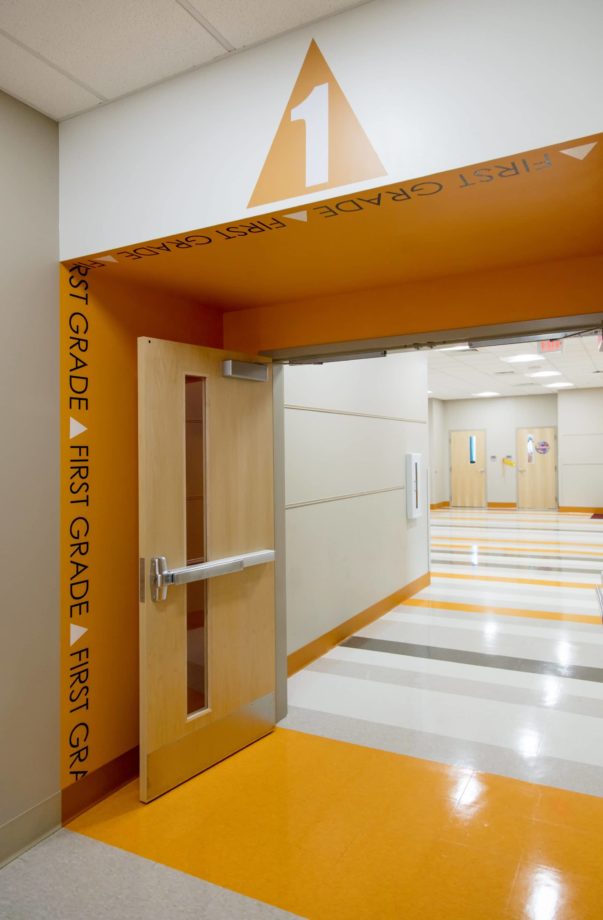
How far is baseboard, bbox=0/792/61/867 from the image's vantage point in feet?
8.09

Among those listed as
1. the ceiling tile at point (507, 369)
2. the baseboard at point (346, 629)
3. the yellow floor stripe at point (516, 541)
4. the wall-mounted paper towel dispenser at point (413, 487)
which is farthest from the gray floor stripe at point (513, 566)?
the ceiling tile at point (507, 369)

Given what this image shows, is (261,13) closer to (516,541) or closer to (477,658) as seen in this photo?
(477,658)

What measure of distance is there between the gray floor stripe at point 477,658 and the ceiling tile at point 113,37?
4306 mm

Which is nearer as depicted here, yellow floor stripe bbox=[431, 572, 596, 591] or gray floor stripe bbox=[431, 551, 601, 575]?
yellow floor stripe bbox=[431, 572, 596, 591]

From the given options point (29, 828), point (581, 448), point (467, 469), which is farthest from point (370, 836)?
point (467, 469)

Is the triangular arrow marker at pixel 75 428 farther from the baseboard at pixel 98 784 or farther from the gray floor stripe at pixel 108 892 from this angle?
the gray floor stripe at pixel 108 892

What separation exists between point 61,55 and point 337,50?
1065 mm

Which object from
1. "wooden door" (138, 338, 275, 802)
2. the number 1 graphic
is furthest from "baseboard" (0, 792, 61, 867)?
the number 1 graphic

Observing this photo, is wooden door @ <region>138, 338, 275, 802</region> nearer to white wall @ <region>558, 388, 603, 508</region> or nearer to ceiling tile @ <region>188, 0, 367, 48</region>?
ceiling tile @ <region>188, 0, 367, 48</region>

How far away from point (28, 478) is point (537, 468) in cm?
1659

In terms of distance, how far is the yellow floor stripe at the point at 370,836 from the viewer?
2.20m

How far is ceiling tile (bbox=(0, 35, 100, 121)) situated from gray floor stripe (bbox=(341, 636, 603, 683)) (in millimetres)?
4288

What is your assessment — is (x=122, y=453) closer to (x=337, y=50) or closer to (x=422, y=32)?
(x=337, y=50)

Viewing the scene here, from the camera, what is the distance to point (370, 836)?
2568mm
